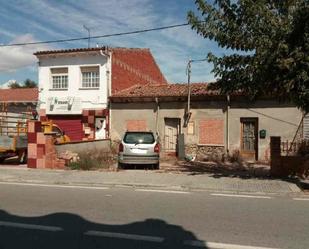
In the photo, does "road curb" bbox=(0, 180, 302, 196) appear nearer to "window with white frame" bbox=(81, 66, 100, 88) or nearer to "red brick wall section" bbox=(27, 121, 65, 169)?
"red brick wall section" bbox=(27, 121, 65, 169)

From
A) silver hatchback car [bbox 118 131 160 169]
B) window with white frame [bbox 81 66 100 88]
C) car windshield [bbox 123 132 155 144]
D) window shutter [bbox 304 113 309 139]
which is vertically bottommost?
silver hatchback car [bbox 118 131 160 169]

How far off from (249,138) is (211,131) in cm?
191

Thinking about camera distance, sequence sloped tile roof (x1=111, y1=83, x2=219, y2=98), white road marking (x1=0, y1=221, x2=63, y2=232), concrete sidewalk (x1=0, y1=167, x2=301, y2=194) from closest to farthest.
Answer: white road marking (x1=0, y1=221, x2=63, y2=232) → concrete sidewalk (x1=0, y1=167, x2=301, y2=194) → sloped tile roof (x1=111, y1=83, x2=219, y2=98)

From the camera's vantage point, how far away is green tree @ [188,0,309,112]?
1209 cm

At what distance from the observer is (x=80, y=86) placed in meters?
26.9

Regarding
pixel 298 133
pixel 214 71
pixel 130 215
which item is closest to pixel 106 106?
pixel 298 133

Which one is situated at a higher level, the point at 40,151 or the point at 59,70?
the point at 59,70

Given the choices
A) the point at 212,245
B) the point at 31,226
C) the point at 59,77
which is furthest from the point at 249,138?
the point at 212,245

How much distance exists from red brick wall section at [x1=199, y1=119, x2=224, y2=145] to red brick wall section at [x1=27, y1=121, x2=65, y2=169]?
8.53 metres

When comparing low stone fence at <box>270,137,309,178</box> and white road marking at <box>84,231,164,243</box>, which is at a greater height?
low stone fence at <box>270,137,309,178</box>

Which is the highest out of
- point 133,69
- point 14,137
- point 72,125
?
point 133,69

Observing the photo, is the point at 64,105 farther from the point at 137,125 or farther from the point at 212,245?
the point at 212,245

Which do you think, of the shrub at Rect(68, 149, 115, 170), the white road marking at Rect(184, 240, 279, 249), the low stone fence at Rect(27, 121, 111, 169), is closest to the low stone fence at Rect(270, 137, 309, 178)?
the shrub at Rect(68, 149, 115, 170)

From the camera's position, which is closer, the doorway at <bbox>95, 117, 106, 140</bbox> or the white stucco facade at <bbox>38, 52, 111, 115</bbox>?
the white stucco facade at <bbox>38, 52, 111, 115</bbox>
